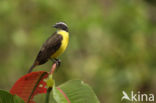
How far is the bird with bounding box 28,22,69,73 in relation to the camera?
2221 mm

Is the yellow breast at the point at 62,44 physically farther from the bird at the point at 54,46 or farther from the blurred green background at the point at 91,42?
the blurred green background at the point at 91,42

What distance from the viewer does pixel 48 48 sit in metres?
2.34

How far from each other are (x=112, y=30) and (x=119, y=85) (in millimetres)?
723

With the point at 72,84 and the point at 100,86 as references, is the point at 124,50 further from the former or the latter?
the point at 72,84

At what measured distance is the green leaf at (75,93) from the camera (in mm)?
1352

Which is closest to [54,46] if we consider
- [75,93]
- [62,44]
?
[62,44]

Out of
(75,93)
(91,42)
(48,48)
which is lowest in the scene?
(75,93)

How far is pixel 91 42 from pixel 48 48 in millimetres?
3178

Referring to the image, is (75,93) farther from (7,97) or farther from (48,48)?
(48,48)

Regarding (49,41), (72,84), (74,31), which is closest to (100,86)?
(74,31)

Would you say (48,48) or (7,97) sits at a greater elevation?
(48,48)

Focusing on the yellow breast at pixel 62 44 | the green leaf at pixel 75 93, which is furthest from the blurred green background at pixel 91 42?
the green leaf at pixel 75 93

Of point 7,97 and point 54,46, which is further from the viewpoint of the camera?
point 54,46

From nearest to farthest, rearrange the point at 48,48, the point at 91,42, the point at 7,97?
the point at 7,97 < the point at 48,48 < the point at 91,42
